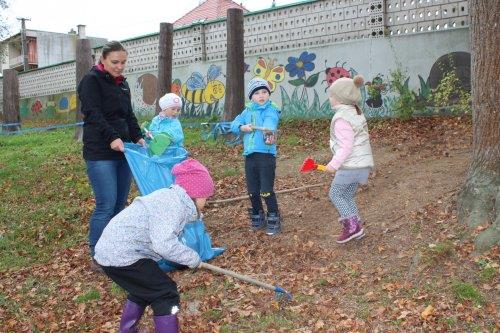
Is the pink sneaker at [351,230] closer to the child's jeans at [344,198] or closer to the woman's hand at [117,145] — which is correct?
the child's jeans at [344,198]

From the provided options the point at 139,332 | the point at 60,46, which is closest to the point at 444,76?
the point at 139,332

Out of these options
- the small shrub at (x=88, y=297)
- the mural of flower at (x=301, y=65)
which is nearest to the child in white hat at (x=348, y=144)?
the small shrub at (x=88, y=297)

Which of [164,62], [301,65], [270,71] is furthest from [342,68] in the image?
[164,62]

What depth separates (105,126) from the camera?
5051mm

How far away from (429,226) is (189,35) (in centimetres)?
1307

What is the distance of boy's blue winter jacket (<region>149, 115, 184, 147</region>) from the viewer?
5938 millimetres

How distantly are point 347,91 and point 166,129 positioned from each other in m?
2.01

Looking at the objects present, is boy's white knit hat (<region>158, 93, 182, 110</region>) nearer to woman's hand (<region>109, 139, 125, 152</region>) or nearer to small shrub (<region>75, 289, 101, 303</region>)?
woman's hand (<region>109, 139, 125, 152</region>)

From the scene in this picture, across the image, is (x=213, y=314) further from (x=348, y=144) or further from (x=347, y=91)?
(x=347, y=91)

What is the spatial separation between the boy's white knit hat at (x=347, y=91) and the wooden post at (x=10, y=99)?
17.2 meters

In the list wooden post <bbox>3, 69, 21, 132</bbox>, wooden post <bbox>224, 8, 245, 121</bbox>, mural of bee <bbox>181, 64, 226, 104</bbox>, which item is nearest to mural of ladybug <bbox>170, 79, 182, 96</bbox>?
mural of bee <bbox>181, 64, 226, 104</bbox>

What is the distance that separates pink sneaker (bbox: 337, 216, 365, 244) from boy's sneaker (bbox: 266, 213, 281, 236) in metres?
0.82

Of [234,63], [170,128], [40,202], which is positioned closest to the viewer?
[170,128]

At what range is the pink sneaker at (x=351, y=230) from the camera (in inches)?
210
